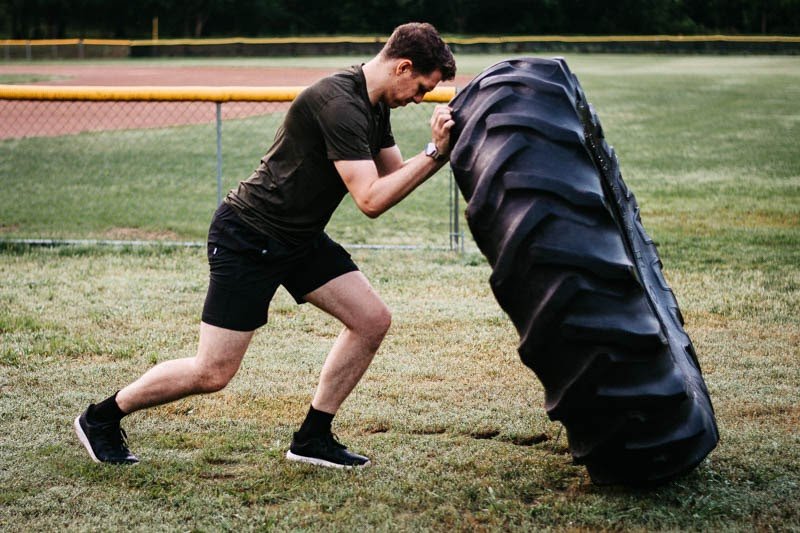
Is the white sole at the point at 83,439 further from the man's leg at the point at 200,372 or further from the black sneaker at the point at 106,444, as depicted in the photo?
the man's leg at the point at 200,372

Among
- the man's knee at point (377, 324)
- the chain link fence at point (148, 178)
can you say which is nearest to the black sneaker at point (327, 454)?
the man's knee at point (377, 324)

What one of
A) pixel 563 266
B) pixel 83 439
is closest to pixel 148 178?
pixel 83 439

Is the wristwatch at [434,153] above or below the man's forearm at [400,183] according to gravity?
above

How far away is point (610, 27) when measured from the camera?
64.1 meters

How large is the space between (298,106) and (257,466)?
63.0 inches

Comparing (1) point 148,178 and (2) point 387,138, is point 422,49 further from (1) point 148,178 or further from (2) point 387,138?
(1) point 148,178

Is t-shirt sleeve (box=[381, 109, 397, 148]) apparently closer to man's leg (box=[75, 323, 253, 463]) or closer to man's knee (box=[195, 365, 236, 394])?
man's leg (box=[75, 323, 253, 463])

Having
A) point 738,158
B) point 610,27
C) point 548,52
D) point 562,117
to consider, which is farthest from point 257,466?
point 610,27

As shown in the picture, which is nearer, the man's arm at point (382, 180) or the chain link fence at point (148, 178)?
the man's arm at point (382, 180)

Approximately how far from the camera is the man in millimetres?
3820

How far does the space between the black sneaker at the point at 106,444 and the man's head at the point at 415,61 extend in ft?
6.28

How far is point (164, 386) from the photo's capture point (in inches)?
166

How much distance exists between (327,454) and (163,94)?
504 cm

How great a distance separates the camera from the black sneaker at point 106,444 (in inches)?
172
